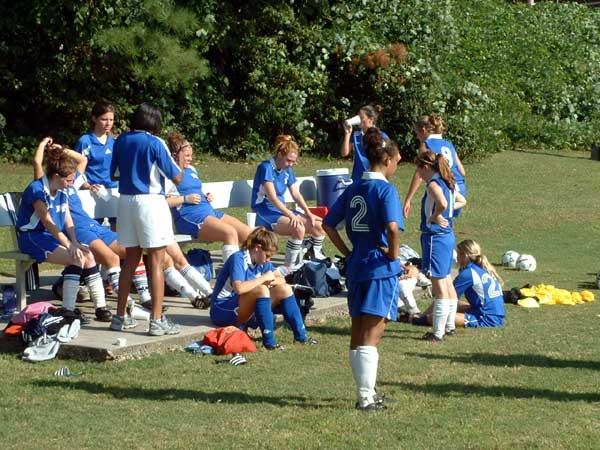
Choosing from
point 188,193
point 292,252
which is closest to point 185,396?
point 188,193

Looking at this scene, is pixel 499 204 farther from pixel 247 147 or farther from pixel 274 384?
pixel 274 384

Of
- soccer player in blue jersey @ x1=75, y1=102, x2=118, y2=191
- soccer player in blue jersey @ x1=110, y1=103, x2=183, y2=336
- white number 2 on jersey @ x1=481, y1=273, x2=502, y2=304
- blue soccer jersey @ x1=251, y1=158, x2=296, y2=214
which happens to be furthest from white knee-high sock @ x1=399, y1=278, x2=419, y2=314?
soccer player in blue jersey @ x1=75, y1=102, x2=118, y2=191

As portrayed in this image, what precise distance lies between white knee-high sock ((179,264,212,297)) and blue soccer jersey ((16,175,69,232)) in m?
1.37

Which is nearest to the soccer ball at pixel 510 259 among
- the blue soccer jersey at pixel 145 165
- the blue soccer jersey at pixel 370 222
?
the blue soccer jersey at pixel 145 165

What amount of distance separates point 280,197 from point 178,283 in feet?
6.64

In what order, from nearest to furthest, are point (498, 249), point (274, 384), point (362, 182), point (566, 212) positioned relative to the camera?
point (362, 182)
point (274, 384)
point (498, 249)
point (566, 212)

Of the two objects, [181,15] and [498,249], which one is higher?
[181,15]

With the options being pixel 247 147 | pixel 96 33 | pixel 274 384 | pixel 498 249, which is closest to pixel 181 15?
pixel 96 33

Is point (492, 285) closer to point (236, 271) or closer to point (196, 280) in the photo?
point (236, 271)

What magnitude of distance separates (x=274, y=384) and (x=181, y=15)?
1416cm

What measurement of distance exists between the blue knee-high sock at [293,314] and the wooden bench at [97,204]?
2082 mm

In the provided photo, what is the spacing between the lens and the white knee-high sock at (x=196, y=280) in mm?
10047

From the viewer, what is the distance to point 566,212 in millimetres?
18781

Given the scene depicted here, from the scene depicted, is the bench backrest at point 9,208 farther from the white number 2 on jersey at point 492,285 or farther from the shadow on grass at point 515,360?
the white number 2 on jersey at point 492,285
